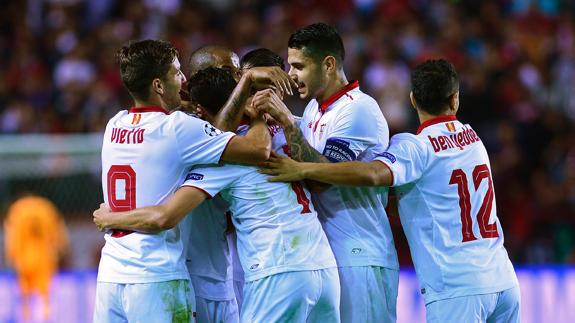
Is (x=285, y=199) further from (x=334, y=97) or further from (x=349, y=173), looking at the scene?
(x=334, y=97)

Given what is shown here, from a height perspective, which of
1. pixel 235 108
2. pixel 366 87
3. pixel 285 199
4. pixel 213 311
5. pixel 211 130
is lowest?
pixel 213 311

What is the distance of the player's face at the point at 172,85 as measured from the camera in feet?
19.0

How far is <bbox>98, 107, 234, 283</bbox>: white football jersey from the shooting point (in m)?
5.54

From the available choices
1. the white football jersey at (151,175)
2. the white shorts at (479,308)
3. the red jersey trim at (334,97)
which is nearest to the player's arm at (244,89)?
the white football jersey at (151,175)

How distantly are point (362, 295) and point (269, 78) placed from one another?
1.37 meters

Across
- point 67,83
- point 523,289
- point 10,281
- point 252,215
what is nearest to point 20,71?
point 67,83

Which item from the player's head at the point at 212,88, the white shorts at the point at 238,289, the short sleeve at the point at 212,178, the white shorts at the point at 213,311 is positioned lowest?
the white shorts at the point at 213,311

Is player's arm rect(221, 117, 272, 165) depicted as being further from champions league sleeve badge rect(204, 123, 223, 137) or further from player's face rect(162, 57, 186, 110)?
player's face rect(162, 57, 186, 110)

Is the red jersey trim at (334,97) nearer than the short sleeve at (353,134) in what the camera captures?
No

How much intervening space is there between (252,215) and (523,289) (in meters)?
5.35

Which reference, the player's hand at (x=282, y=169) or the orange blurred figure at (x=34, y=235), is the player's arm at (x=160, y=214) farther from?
the orange blurred figure at (x=34, y=235)

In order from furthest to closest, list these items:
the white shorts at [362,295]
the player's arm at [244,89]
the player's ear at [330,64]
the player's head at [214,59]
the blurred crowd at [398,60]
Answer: the blurred crowd at [398,60]
the player's head at [214,59]
the player's ear at [330,64]
the white shorts at [362,295]
the player's arm at [244,89]

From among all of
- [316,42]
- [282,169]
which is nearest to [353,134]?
[282,169]

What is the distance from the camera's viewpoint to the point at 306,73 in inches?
239
